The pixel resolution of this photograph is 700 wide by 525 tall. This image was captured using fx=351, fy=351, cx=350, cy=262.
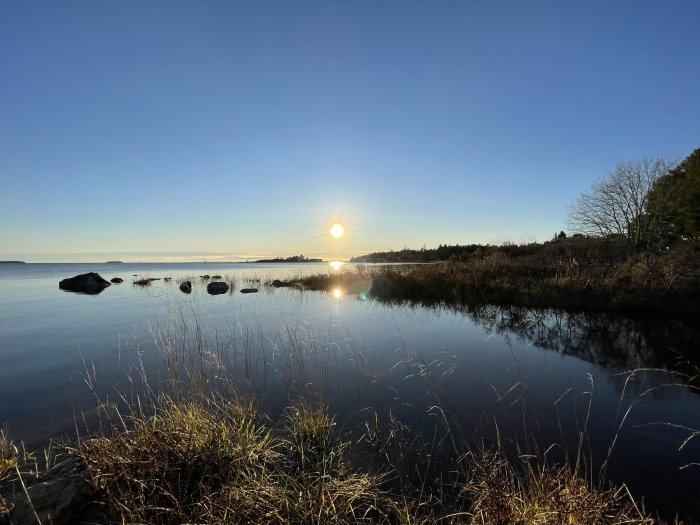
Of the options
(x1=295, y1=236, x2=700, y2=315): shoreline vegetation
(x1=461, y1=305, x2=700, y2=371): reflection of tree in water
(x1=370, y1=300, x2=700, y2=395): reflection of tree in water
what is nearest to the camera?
(x1=370, y1=300, x2=700, y2=395): reflection of tree in water

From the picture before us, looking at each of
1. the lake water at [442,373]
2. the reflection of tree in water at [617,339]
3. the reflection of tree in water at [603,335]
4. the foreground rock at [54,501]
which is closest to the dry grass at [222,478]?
the foreground rock at [54,501]

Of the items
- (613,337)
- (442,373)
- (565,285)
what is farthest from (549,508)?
(565,285)

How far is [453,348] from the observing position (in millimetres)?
10602

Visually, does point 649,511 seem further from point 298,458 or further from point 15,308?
point 15,308

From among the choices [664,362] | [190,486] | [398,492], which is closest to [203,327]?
[190,486]

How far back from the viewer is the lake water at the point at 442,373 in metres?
5.39

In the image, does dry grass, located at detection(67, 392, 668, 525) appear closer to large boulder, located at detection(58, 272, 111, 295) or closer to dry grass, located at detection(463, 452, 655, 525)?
dry grass, located at detection(463, 452, 655, 525)

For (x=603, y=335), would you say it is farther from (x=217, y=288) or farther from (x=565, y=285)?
(x=217, y=288)

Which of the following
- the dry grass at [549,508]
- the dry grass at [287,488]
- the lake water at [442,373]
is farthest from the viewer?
the lake water at [442,373]

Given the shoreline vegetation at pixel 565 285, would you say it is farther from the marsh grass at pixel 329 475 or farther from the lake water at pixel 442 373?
the marsh grass at pixel 329 475

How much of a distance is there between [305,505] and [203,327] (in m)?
11.4

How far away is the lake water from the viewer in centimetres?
539

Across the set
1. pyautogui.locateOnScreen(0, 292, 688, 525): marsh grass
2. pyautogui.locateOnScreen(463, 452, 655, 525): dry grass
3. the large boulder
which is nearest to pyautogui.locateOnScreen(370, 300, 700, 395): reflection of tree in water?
pyautogui.locateOnScreen(0, 292, 688, 525): marsh grass

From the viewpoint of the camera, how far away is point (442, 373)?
8352 mm
